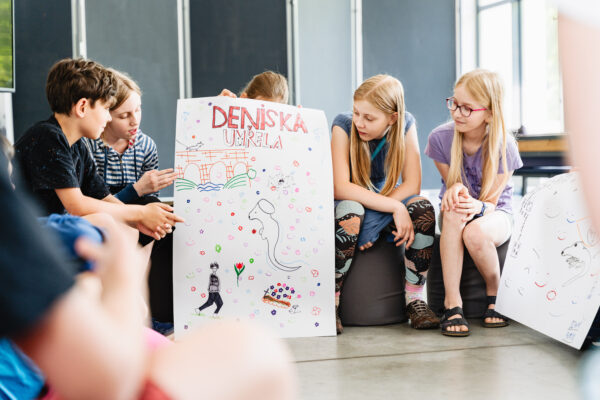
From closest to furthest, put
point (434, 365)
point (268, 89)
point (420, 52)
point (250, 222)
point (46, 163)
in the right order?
1. point (434, 365)
2. point (46, 163)
3. point (250, 222)
4. point (268, 89)
5. point (420, 52)

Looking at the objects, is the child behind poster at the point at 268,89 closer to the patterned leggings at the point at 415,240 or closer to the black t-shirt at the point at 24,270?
the patterned leggings at the point at 415,240

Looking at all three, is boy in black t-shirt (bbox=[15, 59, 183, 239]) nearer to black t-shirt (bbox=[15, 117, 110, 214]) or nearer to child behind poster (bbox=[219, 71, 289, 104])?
black t-shirt (bbox=[15, 117, 110, 214])

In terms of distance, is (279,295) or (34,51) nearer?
(279,295)

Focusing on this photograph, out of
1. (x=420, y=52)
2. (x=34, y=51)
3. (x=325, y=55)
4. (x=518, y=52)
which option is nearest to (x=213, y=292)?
(x=34, y=51)

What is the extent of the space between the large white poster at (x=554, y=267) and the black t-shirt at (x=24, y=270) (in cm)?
154

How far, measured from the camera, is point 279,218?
191cm

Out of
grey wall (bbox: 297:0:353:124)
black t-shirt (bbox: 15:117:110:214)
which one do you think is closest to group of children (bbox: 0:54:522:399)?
black t-shirt (bbox: 15:117:110:214)

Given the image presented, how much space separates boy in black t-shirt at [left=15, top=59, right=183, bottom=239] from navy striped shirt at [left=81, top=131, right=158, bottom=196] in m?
0.25

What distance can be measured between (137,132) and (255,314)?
913 millimetres

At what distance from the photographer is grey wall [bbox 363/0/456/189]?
631 cm

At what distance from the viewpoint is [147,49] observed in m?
4.68

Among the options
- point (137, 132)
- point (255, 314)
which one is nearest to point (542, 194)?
point (255, 314)

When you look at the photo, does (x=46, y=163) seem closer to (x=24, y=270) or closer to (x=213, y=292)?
(x=213, y=292)

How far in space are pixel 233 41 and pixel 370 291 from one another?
356 centimetres
